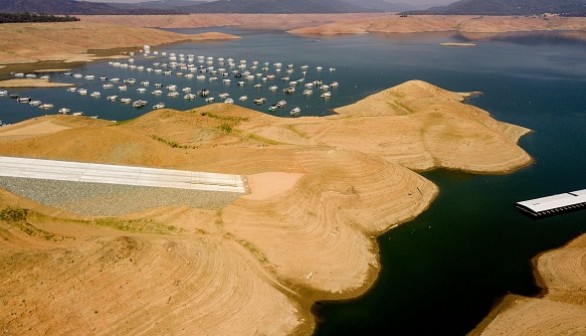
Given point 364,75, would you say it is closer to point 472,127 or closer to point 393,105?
point 393,105

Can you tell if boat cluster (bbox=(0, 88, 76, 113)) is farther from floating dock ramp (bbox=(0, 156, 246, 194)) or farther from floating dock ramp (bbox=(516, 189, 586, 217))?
floating dock ramp (bbox=(516, 189, 586, 217))

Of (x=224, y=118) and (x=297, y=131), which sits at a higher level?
(x=224, y=118)

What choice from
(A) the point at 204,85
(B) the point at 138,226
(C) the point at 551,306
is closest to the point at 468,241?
(C) the point at 551,306

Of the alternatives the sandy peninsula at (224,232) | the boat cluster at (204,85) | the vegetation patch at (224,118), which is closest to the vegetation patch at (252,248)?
the sandy peninsula at (224,232)

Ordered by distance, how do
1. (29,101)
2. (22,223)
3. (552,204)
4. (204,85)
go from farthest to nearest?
(204,85) → (29,101) → (552,204) → (22,223)

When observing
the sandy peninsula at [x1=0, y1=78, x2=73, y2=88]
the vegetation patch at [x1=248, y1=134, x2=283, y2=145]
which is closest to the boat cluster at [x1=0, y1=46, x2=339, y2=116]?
the sandy peninsula at [x1=0, y1=78, x2=73, y2=88]

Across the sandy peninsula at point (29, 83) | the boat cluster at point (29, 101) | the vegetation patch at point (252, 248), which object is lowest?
the boat cluster at point (29, 101)

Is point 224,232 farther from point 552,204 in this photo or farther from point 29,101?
point 29,101

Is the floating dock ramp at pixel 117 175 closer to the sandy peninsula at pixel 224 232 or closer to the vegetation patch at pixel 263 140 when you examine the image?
the sandy peninsula at pixel 224 232
